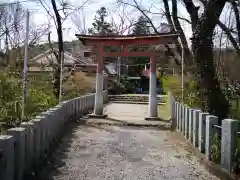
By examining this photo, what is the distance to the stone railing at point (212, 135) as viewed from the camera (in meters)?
6.45

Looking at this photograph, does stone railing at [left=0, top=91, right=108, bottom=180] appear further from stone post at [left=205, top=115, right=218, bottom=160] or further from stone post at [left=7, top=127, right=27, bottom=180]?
stone post at [left=205, top=115, right=218, bottom=160]

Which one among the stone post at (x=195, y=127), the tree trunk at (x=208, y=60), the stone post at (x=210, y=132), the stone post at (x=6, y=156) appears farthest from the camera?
the tree trunk at (x=208, y=60)

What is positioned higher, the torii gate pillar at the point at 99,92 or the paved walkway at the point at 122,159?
the torii gate pillar at the point at 99,92

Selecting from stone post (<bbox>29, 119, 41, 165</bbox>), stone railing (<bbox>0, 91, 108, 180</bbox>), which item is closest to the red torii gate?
stone railing (<bbox>0, 91, 108, 180</bbox>)

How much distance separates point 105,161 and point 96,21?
57.2 m

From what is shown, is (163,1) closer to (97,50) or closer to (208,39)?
(97,50)

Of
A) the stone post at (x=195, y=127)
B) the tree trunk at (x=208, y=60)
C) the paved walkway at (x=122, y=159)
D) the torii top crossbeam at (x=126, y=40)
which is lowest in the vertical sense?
the paved walkway at (x=122, y=159)

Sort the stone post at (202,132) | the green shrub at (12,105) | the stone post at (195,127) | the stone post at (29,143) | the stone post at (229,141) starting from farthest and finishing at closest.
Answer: the green shrub at (12,105), the stone post at (195,127), the stone post at (202,132), the stone post at (229,141), the stone post at (29,143)

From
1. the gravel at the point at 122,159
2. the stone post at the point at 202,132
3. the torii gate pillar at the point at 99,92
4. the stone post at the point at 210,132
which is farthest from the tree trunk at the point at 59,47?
the stone post at the point at 210,132

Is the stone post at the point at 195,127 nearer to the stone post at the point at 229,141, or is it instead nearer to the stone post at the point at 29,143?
the stone post at the point at 229,141

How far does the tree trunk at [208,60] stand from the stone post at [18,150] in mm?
7133

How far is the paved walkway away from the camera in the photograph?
23.5ft

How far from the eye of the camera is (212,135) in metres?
7.76

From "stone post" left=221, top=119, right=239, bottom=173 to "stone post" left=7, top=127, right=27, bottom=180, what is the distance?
11.7 feet
